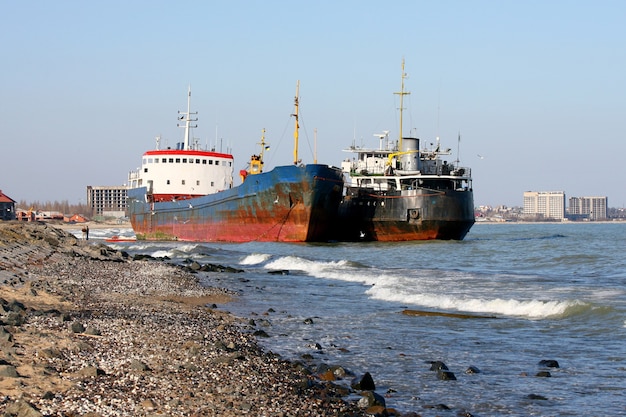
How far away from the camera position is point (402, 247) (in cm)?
4091

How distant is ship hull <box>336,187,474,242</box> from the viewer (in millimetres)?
44000

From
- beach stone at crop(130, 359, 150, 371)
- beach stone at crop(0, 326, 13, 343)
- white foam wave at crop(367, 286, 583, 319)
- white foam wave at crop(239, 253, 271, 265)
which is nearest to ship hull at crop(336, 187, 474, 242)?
white foam wave at crop(239, 253, 271, 265)

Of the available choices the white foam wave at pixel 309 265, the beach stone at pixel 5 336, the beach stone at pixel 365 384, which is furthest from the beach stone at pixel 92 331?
the white foam wave at pixel 309 265

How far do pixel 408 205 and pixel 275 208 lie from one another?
7819mm

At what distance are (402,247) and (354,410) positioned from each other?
33.8 meters

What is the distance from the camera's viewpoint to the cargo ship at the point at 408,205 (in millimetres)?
44094

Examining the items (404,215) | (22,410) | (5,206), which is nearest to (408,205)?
(404,215)

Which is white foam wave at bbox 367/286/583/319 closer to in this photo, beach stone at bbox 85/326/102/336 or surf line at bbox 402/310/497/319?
surf line at bbox 402/310/497/319

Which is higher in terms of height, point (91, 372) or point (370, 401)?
point (91, 372)

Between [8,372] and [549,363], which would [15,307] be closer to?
[8,372]

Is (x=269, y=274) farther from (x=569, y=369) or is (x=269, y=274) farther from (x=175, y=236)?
(x=175, y=236)

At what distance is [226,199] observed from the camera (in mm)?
45906

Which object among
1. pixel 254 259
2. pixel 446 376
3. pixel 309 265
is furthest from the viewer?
pixel 254 259

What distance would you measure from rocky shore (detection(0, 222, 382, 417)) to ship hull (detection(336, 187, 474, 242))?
30.4 m
